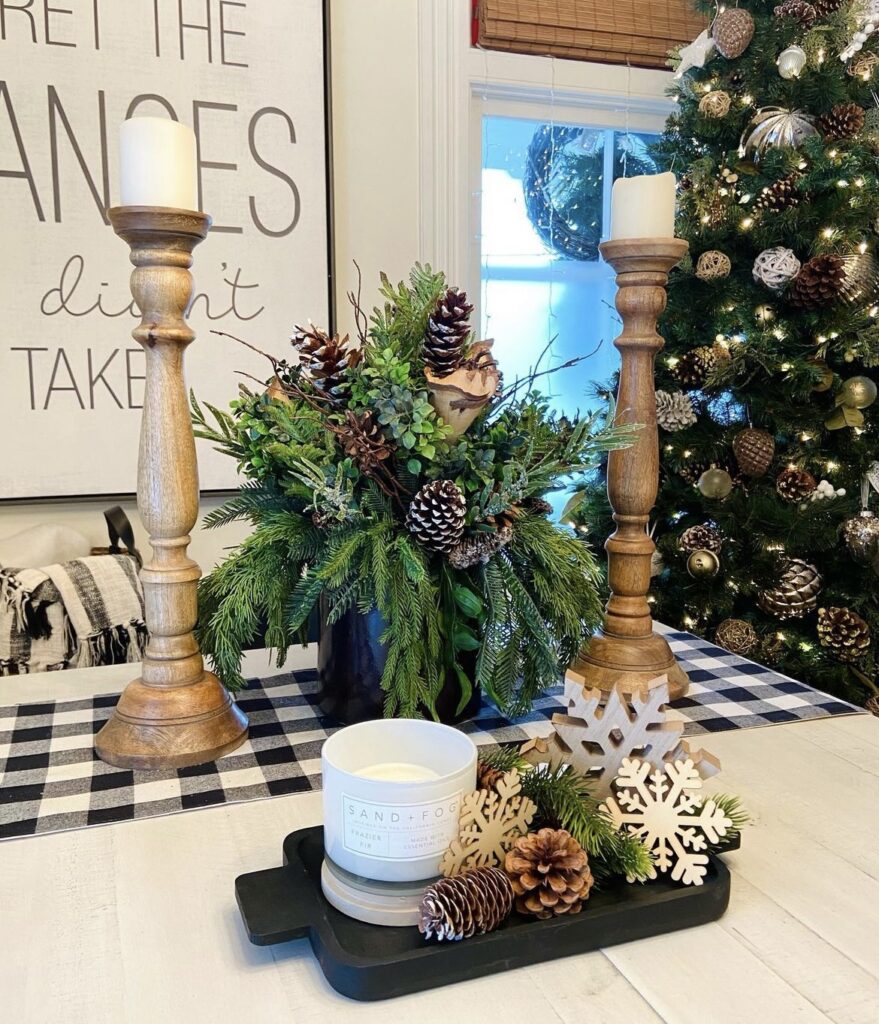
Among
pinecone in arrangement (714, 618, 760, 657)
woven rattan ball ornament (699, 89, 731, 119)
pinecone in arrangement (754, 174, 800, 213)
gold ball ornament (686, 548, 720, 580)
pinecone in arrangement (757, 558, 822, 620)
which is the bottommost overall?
pinecone in arrangement (714, 618, 760, 657)

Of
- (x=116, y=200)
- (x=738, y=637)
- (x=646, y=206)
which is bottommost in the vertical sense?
(x=738, y=637)

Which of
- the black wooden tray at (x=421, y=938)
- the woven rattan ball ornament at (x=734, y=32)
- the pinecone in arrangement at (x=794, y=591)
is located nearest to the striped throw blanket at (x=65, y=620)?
the black wooden tray at (x=421, y=938)

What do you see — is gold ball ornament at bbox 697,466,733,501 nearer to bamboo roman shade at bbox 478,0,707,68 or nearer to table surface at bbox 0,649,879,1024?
bamboo roman shade at bbox 478,0,707,68

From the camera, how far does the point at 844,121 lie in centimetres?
181

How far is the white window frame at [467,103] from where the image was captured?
7.06 ft

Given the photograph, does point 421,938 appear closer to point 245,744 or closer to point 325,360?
point 245,744

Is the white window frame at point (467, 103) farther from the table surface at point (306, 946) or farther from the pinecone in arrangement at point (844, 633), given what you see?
the table surface at point (306, 946)

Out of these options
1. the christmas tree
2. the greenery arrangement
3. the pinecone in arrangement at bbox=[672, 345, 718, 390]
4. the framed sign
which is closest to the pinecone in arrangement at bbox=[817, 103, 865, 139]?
the christmas tree

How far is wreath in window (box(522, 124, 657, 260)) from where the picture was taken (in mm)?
2367

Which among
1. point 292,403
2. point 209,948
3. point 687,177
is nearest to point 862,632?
point 687,177

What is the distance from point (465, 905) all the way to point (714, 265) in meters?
1.67

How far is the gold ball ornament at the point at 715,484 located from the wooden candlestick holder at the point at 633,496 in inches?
44.7

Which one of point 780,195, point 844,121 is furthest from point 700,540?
point 844,121

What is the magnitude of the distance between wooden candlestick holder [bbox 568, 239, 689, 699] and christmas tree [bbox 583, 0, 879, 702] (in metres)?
1.10
